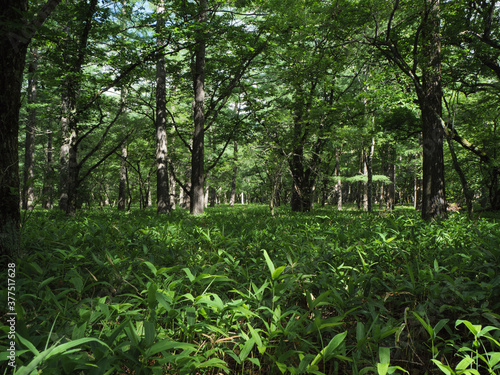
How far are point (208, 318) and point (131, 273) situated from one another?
52.7 inches

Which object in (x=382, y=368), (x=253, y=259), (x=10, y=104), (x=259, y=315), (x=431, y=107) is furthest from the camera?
(x=431, y=107)

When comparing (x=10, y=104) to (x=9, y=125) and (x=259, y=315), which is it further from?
(x=259, y=315)

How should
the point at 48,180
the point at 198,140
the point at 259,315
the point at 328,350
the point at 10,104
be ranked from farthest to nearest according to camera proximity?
1. the point at 198,140
2. the point at 48,180
3. the point at 10,104
4. the point at 259,315
5. the point at 328,350

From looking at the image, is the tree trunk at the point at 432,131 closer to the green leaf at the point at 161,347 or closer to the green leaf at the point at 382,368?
the green leaf at the point at 382,368

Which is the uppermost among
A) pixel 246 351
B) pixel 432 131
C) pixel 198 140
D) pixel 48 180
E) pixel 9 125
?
pixel 198 140

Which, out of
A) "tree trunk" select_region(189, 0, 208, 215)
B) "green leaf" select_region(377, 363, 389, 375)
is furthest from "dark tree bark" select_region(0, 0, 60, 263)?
"tree trunk" select_region(189, 0, 208, 215)

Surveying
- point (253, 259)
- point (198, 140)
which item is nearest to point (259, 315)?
point (253, 259)

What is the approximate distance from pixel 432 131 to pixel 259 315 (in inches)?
327

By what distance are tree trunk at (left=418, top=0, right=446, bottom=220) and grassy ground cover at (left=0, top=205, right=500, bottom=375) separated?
441 centimetres

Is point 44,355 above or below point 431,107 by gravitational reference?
below

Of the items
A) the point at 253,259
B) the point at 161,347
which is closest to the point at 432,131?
the point at 253,259

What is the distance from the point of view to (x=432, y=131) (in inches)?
314

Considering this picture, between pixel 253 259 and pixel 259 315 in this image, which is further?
pixel 253 259

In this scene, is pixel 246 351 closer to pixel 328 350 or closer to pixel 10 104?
pixel 328 350
